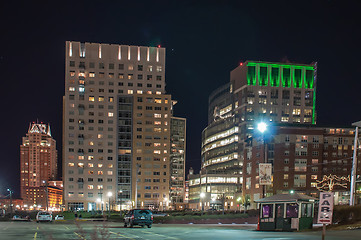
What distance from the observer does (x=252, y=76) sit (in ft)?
538

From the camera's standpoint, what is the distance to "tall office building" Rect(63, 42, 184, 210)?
149 m

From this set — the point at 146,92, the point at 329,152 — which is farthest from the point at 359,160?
A: the point at 146,92

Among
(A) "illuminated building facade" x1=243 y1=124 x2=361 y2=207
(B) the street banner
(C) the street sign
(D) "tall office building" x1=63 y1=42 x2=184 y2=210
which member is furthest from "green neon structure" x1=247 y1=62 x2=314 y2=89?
(C) the street sign

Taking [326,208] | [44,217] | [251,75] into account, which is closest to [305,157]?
[251,75]

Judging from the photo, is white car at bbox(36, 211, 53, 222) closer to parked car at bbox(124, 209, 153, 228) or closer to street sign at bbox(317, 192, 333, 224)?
parked car at bbox(124, 209, 153, 228)

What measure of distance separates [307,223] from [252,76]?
13637cm

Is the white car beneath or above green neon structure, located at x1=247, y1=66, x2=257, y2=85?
beneath

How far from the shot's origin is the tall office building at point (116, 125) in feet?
488

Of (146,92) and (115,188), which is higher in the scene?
(146,92)

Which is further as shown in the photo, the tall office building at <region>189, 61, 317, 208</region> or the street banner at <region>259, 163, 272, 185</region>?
the tall office building at <region>189, 61, 317, 208</region>

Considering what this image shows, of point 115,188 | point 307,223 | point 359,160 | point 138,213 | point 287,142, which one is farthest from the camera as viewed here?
point 115,188

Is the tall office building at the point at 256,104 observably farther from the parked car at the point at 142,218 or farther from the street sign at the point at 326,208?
the street sign at the point at 326,208

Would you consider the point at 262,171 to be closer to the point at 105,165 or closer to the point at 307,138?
the point at 307,138

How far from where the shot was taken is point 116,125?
506 feet
